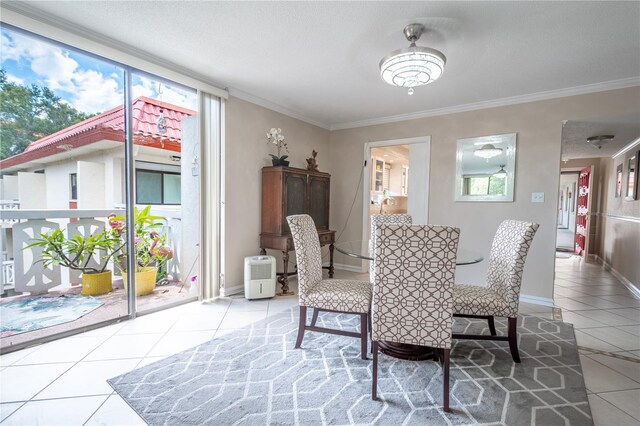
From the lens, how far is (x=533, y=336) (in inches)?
96.3

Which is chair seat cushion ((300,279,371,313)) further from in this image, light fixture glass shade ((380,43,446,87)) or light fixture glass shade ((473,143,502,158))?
light fixture glass shade ((473,143,502,158))

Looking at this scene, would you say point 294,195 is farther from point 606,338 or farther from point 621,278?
point 621,278

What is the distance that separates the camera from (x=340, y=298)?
209 centimetres

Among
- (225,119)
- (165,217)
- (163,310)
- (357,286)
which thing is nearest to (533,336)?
(357,286)

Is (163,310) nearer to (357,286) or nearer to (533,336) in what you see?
(357,286)

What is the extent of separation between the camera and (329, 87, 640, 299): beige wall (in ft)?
10.4

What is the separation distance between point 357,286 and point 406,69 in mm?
1645

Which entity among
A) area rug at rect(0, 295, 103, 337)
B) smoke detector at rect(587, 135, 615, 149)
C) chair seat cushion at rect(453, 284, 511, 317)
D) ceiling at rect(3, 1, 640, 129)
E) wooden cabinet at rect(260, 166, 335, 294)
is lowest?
area rug at rect(0, 295, 103, 337)

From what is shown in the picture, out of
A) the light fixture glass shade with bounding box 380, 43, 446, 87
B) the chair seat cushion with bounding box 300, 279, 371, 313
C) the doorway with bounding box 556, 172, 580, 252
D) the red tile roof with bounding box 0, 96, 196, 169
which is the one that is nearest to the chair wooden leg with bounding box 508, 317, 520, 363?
the chair seat cushion with bounding box 300, 279, 371, 313

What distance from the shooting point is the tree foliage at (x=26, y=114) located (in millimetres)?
2100

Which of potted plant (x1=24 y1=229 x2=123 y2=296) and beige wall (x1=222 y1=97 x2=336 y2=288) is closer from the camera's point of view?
potted plant (x1=24 y1=229 x2=123 y2=296)

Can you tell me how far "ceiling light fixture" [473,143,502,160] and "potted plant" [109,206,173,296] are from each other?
153 inches

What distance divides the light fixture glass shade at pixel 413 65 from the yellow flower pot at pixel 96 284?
3352 mm

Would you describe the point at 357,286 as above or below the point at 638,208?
below
